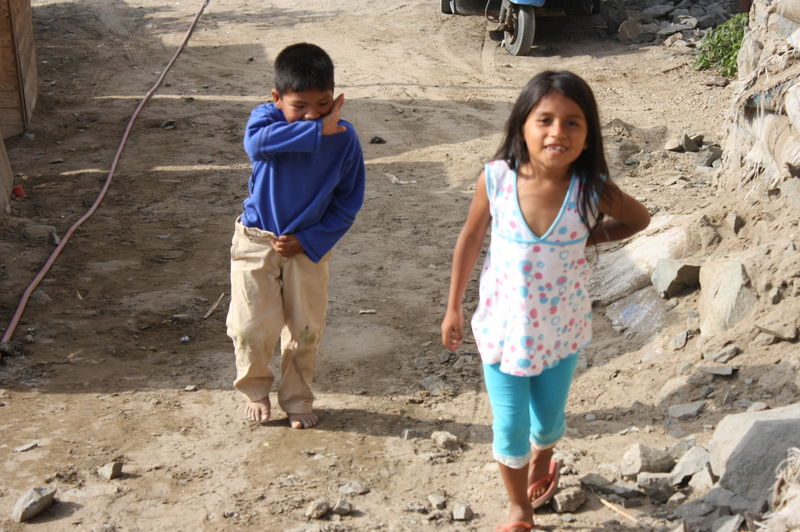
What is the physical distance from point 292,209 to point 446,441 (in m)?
1.21

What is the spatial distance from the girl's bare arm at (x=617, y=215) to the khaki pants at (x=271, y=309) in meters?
1.40

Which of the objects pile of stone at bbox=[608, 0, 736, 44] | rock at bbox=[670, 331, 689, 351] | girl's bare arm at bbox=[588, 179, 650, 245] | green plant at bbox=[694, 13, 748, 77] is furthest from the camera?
pile of stone at bbox=[608, 0, 736, 44]

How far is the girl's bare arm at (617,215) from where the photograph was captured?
3.00m

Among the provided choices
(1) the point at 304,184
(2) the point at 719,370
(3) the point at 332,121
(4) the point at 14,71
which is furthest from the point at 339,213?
(4) the point at 14,71

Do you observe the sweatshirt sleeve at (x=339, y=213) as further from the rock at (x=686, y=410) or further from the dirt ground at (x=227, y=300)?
the rock at (x=686, y=410)

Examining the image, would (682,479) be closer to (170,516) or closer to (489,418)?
(489,418)

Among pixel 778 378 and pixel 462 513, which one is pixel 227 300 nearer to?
pixel 462 513

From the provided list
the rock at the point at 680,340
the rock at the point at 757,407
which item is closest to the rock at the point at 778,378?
the rock at the point at 757,407

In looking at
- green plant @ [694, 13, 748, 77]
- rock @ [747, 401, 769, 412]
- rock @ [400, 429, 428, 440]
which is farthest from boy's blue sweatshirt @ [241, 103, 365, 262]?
green plant @ [694, 13, 748, 77]

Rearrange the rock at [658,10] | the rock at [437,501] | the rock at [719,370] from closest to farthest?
the rock at [437,501]
the rock at [719,370]
the rock at [658,10]

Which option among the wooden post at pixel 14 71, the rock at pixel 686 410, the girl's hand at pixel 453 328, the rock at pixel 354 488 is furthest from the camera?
the wooden post at pixel 14 71

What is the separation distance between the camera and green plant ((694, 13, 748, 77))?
420 inches

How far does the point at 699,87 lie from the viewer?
10.5 meters

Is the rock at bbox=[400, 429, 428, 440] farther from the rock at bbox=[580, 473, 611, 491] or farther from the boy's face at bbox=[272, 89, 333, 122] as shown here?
the boy's face at bbox=[272, 89, 333, 122]
